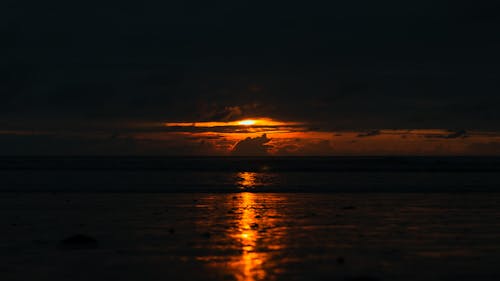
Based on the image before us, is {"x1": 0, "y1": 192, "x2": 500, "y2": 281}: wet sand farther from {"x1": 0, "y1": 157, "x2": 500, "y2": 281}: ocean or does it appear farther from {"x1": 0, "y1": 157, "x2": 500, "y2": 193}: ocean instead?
{"x1": 0, "y1": 157, "x2": 500, "y2": 193}: ocean

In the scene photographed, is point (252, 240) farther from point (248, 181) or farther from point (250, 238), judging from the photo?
point (248, 181)

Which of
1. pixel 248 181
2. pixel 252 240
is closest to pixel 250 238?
pixel 252 240

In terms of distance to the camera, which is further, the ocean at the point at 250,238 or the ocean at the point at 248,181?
the ocean at the point at 248,181

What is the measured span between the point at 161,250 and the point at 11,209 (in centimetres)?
1850

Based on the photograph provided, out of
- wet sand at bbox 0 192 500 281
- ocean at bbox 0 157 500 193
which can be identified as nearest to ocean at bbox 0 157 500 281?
wet sand at bbox 0 192 500 281

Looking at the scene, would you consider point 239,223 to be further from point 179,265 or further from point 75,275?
point 75,275

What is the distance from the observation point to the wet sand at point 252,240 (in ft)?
72.3

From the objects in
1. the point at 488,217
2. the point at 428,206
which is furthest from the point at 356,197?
the point at 488,217

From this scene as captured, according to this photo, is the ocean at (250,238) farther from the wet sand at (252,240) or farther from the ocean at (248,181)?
the ocean at (248,181)

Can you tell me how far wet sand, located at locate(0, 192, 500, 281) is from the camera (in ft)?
72.3

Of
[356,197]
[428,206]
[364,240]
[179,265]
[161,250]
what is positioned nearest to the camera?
[179,265]

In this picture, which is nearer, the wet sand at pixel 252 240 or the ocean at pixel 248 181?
the wet sand at pixel 252 240

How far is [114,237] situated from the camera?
29609mm

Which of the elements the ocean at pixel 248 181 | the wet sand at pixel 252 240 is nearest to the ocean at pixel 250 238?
the wet sand at pixel 252 240
